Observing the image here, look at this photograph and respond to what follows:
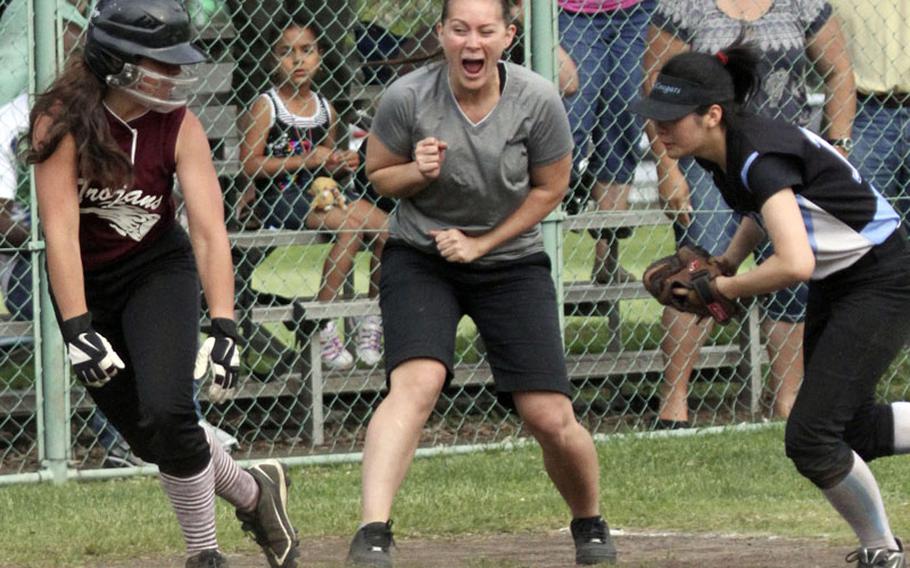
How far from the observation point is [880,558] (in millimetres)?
5223

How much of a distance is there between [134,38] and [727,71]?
1.74 metres

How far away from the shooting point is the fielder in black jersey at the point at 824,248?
5.07 metres

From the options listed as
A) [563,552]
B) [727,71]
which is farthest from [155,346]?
[727,71]

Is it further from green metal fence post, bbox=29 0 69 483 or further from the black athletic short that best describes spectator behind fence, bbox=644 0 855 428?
green metal fence post, bbox=29 0 69 483

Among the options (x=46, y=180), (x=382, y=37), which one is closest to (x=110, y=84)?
(x=46, y=180)

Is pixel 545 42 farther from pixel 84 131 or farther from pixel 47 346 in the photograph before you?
pixel 84 131

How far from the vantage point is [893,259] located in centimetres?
520

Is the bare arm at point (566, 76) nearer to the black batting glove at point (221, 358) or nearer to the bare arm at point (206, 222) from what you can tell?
the bare arm at point (206, 222)

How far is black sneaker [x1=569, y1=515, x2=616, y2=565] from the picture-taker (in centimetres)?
564

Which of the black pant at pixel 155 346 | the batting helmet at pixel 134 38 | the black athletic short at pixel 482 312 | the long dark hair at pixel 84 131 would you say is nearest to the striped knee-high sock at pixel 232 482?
the black pant at pixel 155 346

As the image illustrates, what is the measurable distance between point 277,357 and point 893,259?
3.96 metres

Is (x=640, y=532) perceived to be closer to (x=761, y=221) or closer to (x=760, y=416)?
(x=761, y=221)

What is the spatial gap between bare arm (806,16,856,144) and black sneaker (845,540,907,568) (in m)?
3.46

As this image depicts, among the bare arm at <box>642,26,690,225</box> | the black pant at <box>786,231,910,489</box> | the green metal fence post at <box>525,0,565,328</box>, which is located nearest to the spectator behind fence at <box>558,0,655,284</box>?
the bare arm at <box>642,26,690,225</box>
